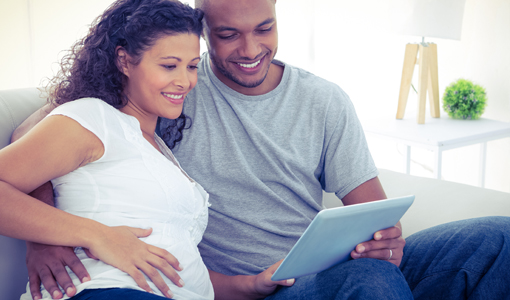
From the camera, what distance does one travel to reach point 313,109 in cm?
115

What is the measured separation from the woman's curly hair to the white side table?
1.17 m

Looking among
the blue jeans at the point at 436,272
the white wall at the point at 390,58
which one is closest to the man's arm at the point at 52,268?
the blue jeans at the point at 436,272

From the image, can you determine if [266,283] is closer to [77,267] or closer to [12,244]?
[77,267]

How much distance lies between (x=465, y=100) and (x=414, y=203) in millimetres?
1018

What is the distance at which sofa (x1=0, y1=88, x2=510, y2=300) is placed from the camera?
0.91 m

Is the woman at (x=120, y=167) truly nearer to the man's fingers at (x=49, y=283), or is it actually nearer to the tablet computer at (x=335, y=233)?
the man's fingers at (x=49, y=283)

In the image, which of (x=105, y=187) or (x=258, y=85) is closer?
(x=105, y=187)

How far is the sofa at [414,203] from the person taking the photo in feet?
2.99

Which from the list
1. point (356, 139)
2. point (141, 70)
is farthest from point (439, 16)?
point (141, 70)

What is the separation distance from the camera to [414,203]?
1299 millimetres

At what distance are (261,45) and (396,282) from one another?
684 millimetres

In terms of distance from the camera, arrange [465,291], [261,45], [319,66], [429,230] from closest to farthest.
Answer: [465,291]
[429,230]
[261,45]
[319,66]

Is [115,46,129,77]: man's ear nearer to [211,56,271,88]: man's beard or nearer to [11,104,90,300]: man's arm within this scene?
[211,56,271,88]: man's beard

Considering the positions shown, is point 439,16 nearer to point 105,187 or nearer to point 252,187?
point 252,187
